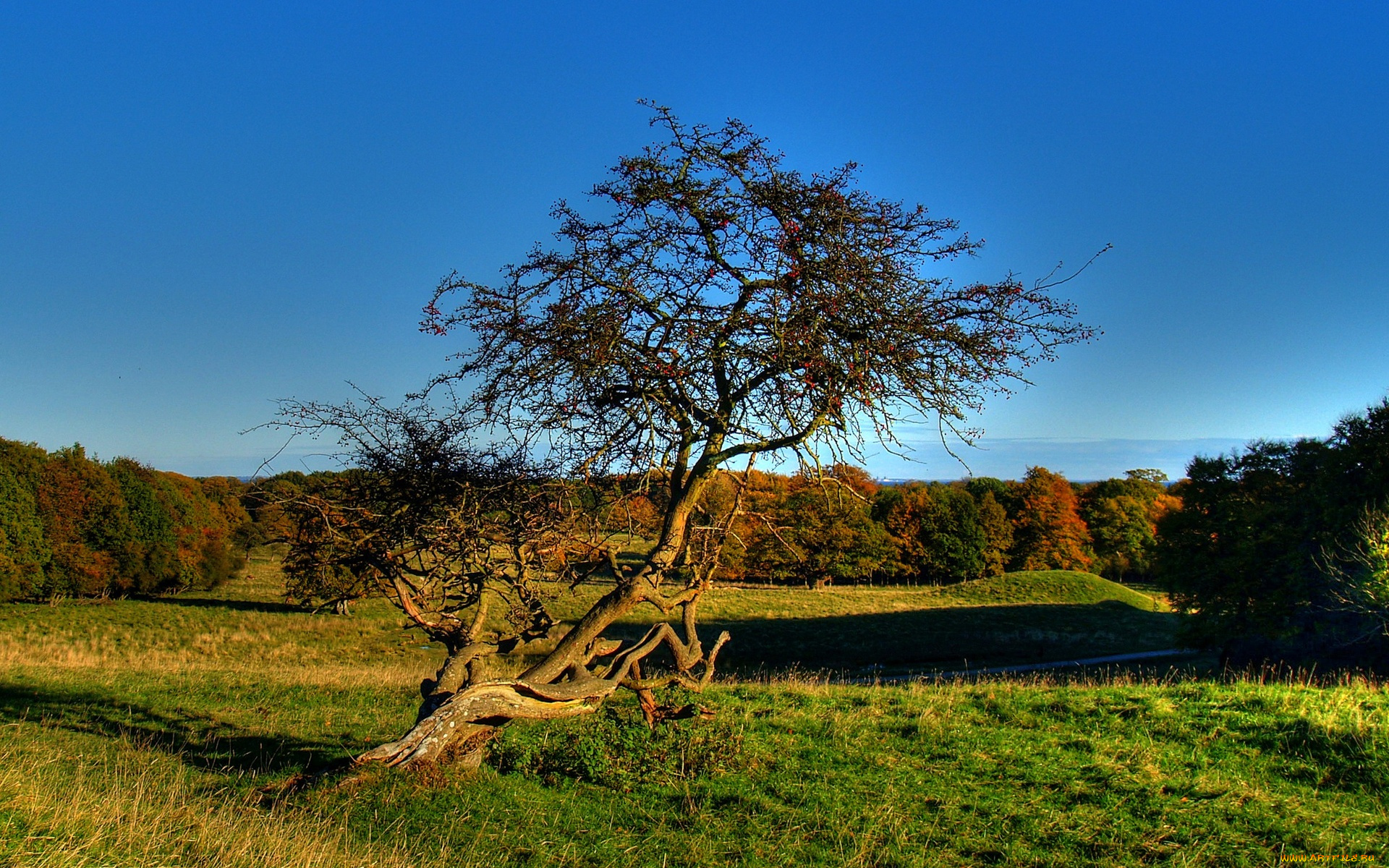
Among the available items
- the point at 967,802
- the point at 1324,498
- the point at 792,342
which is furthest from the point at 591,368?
the point at 1324,498

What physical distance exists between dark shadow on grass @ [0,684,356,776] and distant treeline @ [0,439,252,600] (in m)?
24.2

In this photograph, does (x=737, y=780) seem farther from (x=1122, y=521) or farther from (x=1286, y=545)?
(x=1122, y=521)

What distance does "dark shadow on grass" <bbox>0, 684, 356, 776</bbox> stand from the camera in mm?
8453

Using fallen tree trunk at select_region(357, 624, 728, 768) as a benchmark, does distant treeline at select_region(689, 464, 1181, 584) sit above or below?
above

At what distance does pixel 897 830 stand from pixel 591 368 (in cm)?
435

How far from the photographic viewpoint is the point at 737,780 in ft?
23.6

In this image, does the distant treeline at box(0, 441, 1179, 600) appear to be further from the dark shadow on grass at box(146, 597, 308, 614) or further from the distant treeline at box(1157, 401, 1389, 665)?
the distant treeline at box(1157, 401, 1389, 665)

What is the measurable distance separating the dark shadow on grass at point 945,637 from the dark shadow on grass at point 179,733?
18.5m

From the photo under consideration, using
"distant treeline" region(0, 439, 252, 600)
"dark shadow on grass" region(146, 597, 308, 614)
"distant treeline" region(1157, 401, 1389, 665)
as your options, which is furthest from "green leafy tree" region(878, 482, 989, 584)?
"distant treeline" region(0, 439, 252, 600)

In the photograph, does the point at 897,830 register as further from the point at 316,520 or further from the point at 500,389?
the point at 316,520

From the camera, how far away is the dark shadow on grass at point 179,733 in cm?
845

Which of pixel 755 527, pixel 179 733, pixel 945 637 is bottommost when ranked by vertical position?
pixel 945 637

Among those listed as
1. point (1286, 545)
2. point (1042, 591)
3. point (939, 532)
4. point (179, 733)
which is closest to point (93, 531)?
point (179, 733)

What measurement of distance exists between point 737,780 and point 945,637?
3302 centimetres
